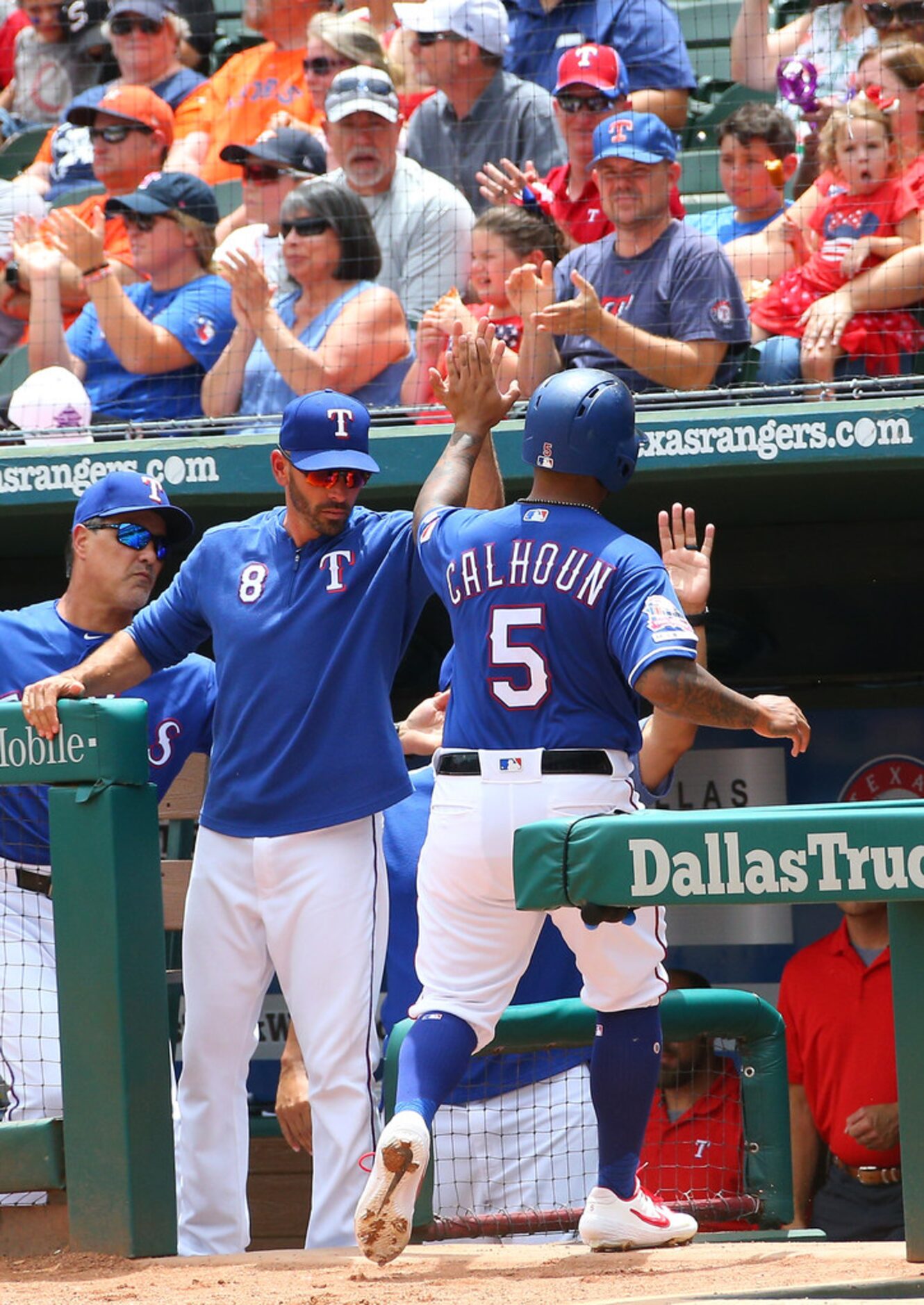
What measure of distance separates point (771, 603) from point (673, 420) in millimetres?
1198

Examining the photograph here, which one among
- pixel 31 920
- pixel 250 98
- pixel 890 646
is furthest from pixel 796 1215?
pixel 250 98

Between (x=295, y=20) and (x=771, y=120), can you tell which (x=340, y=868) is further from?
(x=295, y=20)

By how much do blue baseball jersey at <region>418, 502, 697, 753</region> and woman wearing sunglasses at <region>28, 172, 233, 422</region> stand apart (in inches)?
113

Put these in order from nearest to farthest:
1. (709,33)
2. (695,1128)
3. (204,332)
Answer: (695,1128) < (204,332) < (709,33)

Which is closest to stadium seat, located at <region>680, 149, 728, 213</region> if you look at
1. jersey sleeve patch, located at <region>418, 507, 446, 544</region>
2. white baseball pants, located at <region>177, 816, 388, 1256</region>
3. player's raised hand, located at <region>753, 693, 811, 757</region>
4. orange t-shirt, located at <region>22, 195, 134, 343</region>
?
orange t-shirt, located at <region>22, 195, 134, 343</region>

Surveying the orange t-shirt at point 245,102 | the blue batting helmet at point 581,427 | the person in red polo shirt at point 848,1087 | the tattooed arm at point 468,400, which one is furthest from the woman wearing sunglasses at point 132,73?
the blue batting helmet at point 581,427

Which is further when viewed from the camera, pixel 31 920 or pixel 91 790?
pixel 31 920

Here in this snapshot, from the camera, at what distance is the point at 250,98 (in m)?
7.14

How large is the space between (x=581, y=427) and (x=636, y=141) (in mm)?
2187

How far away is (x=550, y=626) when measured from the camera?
2.94 m

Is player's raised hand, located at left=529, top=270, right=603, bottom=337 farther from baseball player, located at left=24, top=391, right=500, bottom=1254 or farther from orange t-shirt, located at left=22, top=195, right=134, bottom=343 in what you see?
orange t-shirt, located at left=22, top=195, right=134, bottom=343

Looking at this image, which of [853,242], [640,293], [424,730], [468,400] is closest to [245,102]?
[640,293]

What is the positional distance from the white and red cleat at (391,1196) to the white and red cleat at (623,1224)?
0.39 metres

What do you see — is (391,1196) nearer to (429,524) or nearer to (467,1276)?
(467,1276)
